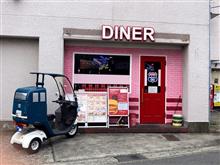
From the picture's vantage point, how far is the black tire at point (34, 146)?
857 cm

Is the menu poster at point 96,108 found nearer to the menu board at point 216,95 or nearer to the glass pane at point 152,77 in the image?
the glass pane at point 152,77

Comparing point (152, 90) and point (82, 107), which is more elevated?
point (152, 90)

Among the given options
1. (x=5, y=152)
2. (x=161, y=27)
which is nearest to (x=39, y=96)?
(x=5, y=152)

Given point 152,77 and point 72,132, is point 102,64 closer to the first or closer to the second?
point 152,77

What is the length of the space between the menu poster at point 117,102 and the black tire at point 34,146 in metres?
3.17

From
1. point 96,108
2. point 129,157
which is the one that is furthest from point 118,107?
point 129,157

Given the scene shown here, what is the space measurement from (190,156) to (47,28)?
547 cm

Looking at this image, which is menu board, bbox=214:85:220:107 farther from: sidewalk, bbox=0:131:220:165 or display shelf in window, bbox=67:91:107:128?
display shelf in window, bbox=67:91:107:128

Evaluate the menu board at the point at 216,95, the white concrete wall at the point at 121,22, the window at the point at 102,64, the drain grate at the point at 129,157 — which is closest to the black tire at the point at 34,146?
the drain grate at the point at 129,157

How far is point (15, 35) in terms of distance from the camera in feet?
35.2

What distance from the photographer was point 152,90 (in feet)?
39.9

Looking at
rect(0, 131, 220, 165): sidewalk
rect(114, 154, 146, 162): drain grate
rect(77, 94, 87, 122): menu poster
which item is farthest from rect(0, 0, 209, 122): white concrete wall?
rect(114, 154, 146, 162): drain grate

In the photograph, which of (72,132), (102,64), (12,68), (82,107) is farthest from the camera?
(102,64)

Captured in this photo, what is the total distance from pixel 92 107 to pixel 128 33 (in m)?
2.51
